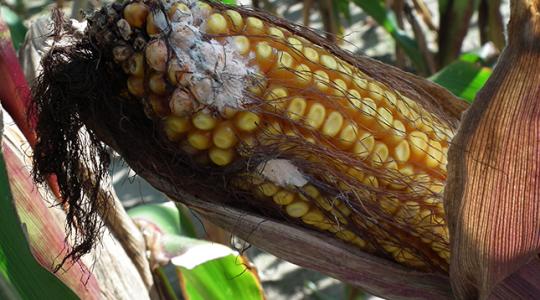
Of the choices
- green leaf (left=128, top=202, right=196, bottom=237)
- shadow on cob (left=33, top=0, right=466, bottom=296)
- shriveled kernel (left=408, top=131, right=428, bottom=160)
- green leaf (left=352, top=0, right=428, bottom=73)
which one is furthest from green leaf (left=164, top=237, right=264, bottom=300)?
green leaf (left=352, top=0, right=428, bottom=73)

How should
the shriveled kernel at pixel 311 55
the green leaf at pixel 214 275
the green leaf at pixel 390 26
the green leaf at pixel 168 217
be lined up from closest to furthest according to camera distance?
1. the shriveled kernel at pixel 311 55
2. the green leaf at pixel 214 275
3. the green leaf at pixel 168 217
4. the green leaf at pixel 390 26

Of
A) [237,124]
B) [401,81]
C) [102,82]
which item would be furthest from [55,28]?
[401,81]

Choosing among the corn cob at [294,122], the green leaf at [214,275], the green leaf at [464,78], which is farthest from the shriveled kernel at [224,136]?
the green leaf at [464,78]

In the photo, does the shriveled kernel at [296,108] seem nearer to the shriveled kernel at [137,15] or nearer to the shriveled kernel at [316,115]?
the shriveled kernel at [316,115]

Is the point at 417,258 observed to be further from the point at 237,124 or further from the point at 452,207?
the point at 237,124

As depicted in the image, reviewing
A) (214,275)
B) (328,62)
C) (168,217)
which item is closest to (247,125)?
(328,62)

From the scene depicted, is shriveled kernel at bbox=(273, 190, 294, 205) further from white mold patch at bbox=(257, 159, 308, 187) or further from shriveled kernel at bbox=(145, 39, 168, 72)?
shriveled kernel at bbox=(145, 39, 168, 72)

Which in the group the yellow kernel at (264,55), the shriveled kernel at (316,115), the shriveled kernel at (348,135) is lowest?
the shriveled kernel at (348,135)
